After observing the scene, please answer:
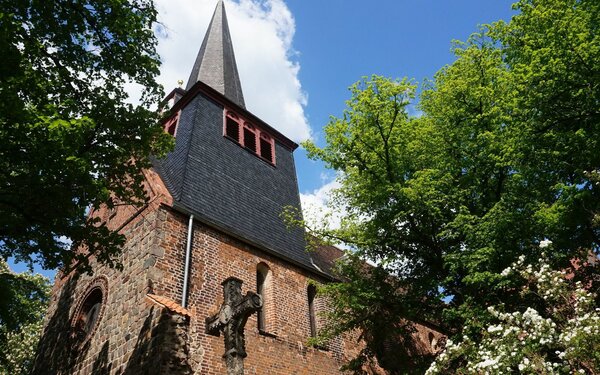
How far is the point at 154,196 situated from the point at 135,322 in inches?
130

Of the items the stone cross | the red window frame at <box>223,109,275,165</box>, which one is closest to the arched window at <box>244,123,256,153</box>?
the red window frame at <box>223,109,275,165</box>

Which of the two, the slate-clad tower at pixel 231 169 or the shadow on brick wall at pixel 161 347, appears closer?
the shadow on brick wall at pixel 161 347

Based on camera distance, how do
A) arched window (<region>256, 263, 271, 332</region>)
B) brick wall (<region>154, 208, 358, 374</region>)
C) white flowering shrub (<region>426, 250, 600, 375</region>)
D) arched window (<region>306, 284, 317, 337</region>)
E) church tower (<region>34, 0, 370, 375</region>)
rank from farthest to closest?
arched window (<region>306, 284, 317, 337</region>) < arched window (<region>256, 263, 271, 332</region>) < brick wall (<region>154, 208, 358, 374</region>) < church tower (<region>34, 0, 370, 375</region>) < white flowering shrub (<region>426, 250, 600, 375</region>)

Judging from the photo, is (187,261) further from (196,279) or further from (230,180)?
(230,180)

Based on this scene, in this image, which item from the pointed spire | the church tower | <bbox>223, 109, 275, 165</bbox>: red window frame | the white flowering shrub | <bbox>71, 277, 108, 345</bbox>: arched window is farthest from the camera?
the pointed spire

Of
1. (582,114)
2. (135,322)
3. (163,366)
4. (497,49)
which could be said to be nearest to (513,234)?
(582,114)

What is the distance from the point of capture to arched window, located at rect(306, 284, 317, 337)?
1326 centimetres

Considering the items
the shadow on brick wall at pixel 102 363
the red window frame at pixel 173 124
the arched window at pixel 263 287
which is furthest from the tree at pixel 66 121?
the red window frame at pixel 173 124

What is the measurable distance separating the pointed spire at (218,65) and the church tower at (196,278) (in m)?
3.34

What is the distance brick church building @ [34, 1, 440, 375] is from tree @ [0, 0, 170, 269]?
6.33 ft

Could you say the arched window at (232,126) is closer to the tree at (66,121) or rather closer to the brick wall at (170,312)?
the brick wall at (170,312)

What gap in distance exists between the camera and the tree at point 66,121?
6375mm

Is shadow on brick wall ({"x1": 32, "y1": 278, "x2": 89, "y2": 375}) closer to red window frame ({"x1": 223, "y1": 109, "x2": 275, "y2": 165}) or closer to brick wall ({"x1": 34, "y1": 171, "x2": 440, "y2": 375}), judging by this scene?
brick wall ({"x1": 34, "y1": 171, "x2": 440, "y2": 375})

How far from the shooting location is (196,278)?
10664 millimetres
